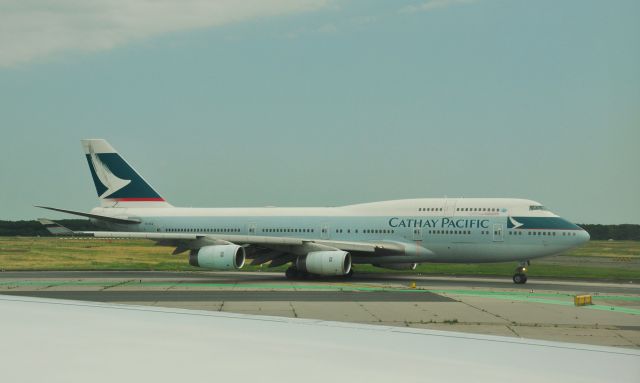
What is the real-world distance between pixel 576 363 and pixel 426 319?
39.9ft

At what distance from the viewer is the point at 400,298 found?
62.7ft

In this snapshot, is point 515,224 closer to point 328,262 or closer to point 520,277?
point 520,277

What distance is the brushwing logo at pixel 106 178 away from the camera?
116ft

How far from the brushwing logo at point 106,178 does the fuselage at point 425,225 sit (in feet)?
11.2

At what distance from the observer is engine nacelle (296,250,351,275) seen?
2597 centimetres

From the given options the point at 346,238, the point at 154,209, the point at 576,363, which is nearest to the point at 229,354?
the point at 576,363

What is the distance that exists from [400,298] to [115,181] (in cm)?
2021

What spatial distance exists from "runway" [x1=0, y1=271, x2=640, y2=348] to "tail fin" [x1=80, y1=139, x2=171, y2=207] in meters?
6.60

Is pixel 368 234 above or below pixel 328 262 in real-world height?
above

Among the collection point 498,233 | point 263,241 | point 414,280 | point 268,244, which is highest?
point 498,233

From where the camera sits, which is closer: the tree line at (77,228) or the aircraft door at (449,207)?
the aircraft door at (449,207)

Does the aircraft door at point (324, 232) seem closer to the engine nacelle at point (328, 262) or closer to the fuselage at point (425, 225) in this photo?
the fuselage at point (425, 225)

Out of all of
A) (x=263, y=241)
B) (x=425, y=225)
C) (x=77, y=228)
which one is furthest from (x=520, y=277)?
(x=77, y=228)

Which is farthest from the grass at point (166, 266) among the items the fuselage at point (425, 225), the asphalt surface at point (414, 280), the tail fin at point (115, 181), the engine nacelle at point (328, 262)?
the engine nacelle at point (328, 262)
